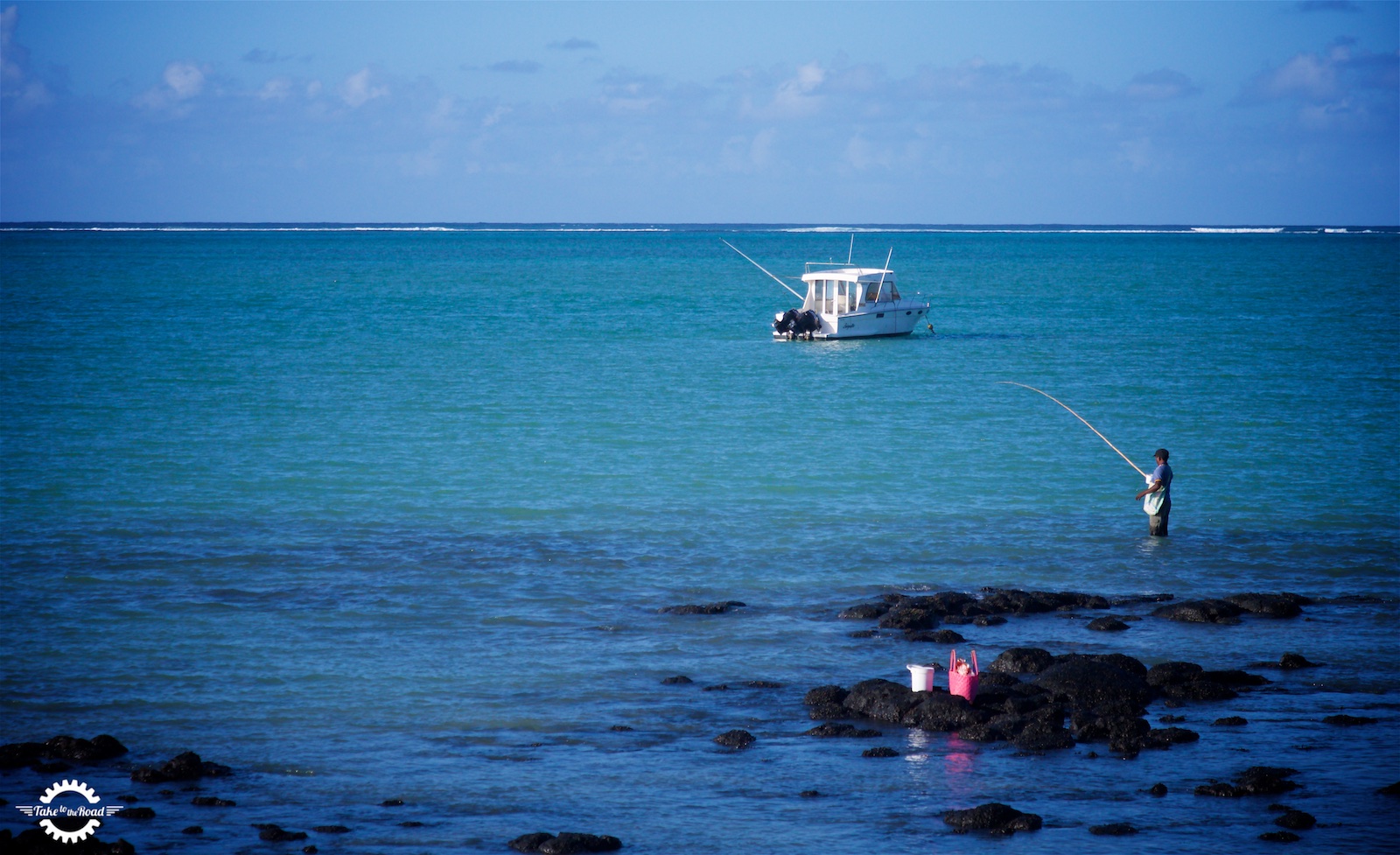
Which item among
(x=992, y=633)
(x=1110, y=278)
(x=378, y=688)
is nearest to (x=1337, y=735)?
(x=992, y=633)

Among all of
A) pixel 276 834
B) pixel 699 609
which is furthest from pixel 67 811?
pixel 699 609

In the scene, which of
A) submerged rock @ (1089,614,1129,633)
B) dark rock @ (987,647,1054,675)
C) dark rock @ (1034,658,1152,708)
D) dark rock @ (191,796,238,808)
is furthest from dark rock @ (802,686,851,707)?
dark rock @ (191,796,238,808)

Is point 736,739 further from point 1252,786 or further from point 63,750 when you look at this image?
point 63,750

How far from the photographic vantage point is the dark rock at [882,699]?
11117 millimetres

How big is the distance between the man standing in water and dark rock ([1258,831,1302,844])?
896cm

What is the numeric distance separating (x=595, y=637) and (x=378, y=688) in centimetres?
239

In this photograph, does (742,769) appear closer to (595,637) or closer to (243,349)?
(595,637)

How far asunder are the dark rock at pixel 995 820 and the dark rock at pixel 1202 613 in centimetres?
573

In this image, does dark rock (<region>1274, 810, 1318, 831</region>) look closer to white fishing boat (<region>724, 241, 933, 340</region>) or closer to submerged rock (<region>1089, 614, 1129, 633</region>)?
submerged rock (<region>1089, 614, 1129, 633</region>)

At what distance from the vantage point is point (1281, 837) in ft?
28.8

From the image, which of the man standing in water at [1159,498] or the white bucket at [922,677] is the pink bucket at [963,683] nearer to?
the white bucket at [922,677]

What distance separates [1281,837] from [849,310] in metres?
37.6

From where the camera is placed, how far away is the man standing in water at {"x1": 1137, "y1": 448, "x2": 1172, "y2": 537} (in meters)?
17.5

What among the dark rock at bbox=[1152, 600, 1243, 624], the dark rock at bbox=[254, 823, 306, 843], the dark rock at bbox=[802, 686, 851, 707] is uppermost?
the dark rock at bbox=[1152, 600, 1243, 624]
